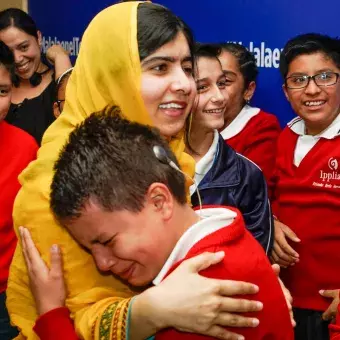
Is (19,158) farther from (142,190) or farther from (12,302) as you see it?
(142,190)

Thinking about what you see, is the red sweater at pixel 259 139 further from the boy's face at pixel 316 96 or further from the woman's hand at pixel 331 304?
the woman's hand at pixel 331 304

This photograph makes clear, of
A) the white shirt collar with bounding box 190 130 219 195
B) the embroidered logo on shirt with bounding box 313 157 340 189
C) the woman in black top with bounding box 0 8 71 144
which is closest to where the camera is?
the white shirt collar with bounding box 190 130 219 195

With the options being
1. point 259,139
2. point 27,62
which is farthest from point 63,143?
point 27,62

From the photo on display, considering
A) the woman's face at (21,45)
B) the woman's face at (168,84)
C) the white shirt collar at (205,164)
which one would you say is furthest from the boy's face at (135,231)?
the woman's face at (21,45)

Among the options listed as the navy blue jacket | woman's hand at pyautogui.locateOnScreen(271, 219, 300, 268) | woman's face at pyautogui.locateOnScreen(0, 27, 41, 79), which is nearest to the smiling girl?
the navy blue jacket

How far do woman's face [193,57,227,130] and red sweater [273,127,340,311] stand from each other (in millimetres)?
328

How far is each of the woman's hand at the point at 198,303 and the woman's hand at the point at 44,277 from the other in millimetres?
275

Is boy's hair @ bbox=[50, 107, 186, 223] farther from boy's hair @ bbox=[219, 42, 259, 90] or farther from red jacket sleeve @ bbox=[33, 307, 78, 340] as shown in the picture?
boy's hair @ bbox=[219, 42, 259, 90]

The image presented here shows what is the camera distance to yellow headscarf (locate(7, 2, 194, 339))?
55.6 inches

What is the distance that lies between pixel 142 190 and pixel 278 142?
1588mm

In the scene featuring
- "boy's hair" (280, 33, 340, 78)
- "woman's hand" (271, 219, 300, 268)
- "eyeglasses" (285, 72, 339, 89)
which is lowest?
"woman's hand" (271, 219, 300, 268)

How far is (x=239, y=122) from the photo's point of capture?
9.47 ft

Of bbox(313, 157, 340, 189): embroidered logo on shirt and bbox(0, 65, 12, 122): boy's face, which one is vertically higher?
bbox(0, 65, 12, 122): boy's face

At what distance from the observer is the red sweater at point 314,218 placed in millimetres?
2367
